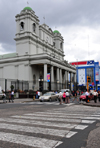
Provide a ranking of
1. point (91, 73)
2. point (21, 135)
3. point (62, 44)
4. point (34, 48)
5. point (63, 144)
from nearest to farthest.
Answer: point (63, 144) < point (21, 135) < point (34, 48) < point (62, 44) < point (91, 73)

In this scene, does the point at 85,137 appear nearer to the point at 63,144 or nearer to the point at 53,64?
the point at 63,144

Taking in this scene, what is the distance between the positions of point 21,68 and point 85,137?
4620 centimetres

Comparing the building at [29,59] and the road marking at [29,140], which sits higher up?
the building at [29,59]

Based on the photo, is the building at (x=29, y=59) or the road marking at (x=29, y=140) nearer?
the road marking at (x=29, y=140)

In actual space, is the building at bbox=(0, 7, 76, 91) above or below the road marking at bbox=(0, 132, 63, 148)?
above

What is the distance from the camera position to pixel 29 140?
4.81 metres

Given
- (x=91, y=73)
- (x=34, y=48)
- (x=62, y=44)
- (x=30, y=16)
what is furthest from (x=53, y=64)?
(x=91, y=73)

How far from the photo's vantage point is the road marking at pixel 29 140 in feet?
14.6

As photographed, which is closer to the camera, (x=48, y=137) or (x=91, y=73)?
(x=48, y=137)

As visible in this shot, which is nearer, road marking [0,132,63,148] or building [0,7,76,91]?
road marking [0,132,63,148]

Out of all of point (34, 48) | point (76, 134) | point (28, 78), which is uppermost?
point (34, 48)

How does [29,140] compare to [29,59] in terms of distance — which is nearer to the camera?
[29,140]

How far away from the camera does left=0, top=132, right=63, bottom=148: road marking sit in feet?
14.6

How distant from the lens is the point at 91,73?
404 feet
